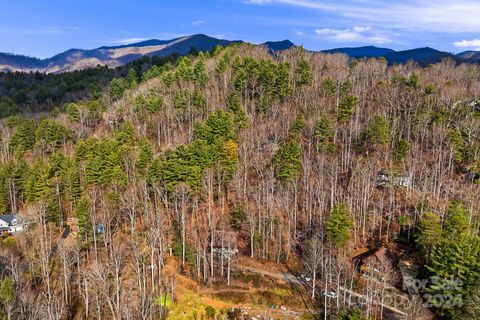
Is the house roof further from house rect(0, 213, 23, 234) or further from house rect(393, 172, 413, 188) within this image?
house rect(393, 172, 413, 188)

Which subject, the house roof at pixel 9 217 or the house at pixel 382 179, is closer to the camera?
the house at pixel 382 179

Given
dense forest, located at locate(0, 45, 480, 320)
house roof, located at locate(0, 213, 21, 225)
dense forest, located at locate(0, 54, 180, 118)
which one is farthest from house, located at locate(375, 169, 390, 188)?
dense forest, located at locate(0, 54, 180, 118)

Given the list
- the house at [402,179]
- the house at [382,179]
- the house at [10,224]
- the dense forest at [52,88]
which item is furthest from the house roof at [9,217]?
the house at [402,179]

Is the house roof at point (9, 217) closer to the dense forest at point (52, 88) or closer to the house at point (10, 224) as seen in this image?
the house at point (10, 224)

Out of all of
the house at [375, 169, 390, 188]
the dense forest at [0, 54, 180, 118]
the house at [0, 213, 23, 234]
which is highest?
the dense forest at [0, 54, 180, 118]

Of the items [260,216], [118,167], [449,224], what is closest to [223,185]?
[260,216]

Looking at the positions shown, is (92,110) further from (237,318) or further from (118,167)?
(237,318)
